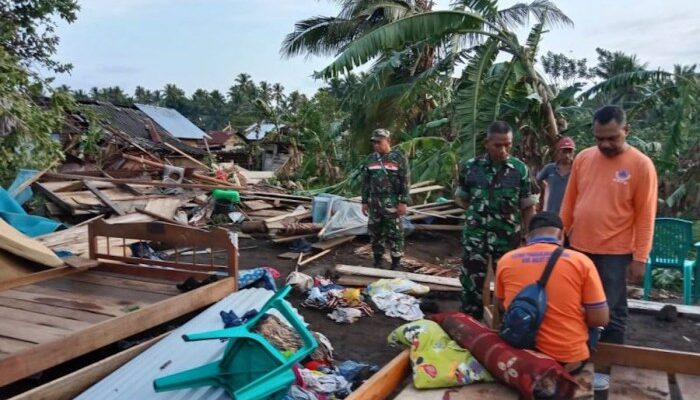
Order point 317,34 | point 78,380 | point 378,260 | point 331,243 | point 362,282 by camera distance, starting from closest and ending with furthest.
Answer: point 78,380
point 362,282
point 378,260
point 331,243
point 317,34

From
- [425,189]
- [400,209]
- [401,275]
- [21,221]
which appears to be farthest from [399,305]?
[21,221]

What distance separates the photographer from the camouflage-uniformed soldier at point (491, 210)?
4.38 m

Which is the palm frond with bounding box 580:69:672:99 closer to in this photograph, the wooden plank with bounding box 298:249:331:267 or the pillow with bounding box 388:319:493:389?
the wooden plank with bounding box 298:249:331:267

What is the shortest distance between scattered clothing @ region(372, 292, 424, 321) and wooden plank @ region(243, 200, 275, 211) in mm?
6780

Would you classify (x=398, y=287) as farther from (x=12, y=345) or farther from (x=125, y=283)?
(x=12, y=345)

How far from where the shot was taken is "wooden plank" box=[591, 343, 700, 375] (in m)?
3.11

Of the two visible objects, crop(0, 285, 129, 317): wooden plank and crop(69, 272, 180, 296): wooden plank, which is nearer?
crop(0, 285, 129, 317): wooden plank

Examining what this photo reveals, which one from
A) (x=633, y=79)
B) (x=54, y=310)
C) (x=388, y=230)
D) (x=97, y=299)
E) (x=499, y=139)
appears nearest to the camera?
(x=54, y=310)

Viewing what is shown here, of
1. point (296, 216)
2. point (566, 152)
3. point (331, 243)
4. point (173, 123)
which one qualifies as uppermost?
point (173, 123)

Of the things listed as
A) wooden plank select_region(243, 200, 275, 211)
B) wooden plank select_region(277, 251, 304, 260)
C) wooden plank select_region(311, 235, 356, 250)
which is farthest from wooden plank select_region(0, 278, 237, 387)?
wooden plank select_region(243, 200, 275, 211)

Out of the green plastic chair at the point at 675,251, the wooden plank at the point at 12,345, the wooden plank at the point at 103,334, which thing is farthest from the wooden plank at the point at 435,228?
the wooden plank at the point at 12,345

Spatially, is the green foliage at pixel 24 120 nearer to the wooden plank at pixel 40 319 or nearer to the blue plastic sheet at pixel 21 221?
the blue plastic sheet at pixel 21 221

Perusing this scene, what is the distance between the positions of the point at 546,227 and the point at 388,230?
442cm

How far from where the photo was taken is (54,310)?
13.1ft
